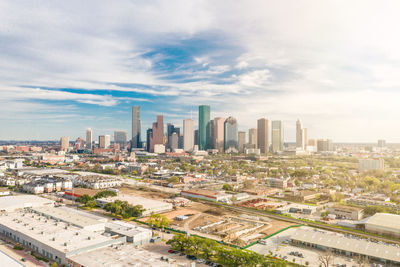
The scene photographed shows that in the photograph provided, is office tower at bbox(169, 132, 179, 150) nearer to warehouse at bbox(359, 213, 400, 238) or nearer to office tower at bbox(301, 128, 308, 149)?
office tower at bbox(301, 128, 308, 149)

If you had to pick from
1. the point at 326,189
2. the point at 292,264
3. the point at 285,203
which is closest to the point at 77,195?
the point at 285,203

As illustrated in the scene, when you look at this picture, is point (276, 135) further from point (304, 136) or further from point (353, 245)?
point (353, 245)

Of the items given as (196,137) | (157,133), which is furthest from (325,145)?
(157,133)

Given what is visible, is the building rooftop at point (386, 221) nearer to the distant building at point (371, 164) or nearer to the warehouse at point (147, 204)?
the warehouse at point (147, 204)

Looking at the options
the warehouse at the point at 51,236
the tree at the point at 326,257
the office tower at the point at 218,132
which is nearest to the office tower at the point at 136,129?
the office tower at the point at 218,132

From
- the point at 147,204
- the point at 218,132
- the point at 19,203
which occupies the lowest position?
the point at 147,204

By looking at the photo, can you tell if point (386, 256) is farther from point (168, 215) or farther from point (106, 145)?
point (106, 145)
